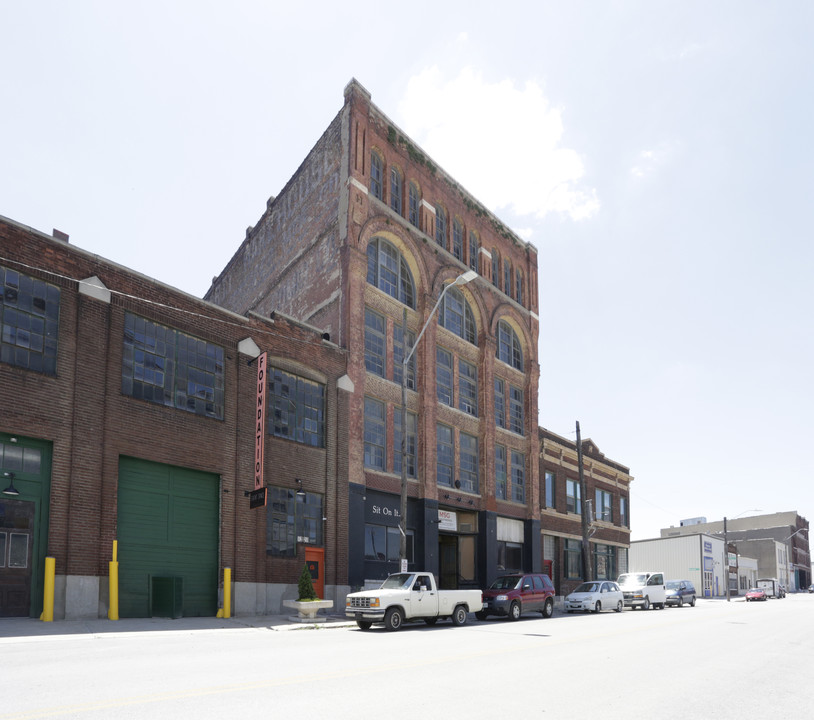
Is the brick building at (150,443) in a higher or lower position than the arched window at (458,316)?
lower

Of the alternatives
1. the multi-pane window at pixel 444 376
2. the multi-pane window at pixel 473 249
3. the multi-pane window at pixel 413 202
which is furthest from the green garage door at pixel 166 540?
the multi-pane window at pixel 473 249

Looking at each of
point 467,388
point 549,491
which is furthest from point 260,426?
point 549,491

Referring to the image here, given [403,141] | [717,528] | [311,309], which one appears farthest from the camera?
[717,528]

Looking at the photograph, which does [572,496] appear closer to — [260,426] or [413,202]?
[413,202]

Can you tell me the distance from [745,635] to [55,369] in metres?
19.5

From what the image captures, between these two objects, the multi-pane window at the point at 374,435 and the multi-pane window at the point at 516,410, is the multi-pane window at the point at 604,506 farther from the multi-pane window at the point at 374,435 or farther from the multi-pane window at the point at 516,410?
the multi-pane window at the point at 374,435

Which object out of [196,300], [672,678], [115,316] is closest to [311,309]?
[196,300]

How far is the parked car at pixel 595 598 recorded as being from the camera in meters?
34.2

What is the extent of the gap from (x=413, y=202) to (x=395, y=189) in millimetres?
1429

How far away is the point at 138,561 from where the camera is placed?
70.3 ft

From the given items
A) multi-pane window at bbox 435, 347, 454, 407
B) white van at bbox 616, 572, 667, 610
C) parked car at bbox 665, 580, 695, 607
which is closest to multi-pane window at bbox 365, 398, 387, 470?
multi-pane window at bbox 435, 347, 454, 407

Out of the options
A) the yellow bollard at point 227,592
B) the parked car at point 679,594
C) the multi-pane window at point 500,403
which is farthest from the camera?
the parked car at point 679,594

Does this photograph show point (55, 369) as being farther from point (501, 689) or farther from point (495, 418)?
point (495, 418)

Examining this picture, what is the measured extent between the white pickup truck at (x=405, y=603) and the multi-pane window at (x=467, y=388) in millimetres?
14684
